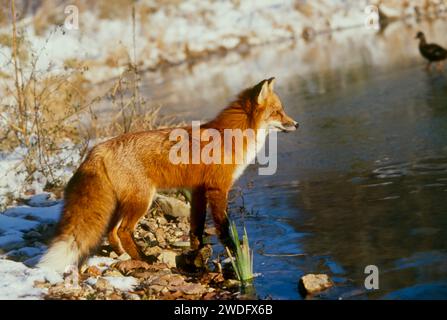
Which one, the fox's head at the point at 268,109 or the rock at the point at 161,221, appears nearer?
the fox's head at the point at 268,109

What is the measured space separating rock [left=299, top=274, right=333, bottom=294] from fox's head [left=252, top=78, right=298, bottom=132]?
6.08ft

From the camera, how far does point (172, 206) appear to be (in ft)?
26.2

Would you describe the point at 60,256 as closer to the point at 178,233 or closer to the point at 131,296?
the point at 131,296

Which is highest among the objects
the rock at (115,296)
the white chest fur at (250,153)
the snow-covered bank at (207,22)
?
the snow-covered bank at (207,22)

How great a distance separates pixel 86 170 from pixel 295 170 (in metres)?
4.22

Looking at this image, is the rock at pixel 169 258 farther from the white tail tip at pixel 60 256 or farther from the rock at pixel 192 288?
the white tail tip at pixel 60 256

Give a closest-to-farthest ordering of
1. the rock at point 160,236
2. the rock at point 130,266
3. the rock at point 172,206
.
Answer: the rock at point 130,266, the rock at point 160,236, the rock at point 172,206

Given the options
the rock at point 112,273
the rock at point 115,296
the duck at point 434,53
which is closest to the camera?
the rock at point 115,296

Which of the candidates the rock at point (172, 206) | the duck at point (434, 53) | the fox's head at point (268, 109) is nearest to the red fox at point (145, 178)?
the fox's head at point (268, 109)

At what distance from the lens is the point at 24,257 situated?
20.4ft

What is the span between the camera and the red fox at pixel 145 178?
587 centimetres

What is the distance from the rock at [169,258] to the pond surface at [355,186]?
0.85 metres

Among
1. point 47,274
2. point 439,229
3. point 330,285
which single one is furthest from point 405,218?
point 47,274
